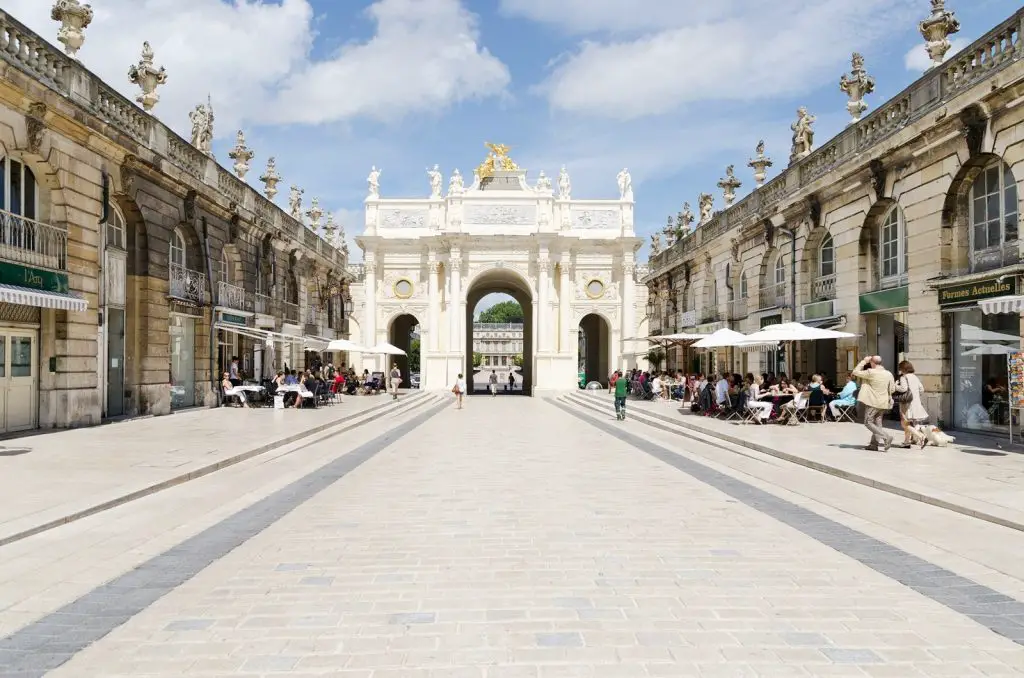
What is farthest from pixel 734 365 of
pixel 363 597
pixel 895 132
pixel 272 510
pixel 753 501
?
pixel 363 597

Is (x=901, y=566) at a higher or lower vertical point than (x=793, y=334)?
lower

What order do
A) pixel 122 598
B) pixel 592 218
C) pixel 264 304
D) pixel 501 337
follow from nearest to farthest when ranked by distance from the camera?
pixel 122 598 → pixel 264 304 → pixel 592 218 → pixel 501 337

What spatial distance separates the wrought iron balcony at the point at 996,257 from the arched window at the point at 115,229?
1816cm

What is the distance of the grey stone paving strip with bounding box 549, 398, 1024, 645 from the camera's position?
462cm

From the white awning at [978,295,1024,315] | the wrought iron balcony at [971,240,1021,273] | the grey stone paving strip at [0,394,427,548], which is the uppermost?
the wrought iron balcony at [971,240,1021,273]

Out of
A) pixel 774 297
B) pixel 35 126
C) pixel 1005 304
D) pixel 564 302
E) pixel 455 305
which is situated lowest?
pixel 1005 304

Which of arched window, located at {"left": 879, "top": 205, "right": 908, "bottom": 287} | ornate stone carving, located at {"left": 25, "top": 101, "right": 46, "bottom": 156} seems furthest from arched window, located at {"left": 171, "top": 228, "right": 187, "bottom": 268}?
arched window, located at {"left": 879, "top": 205, "right": 908, "bottom": 287}

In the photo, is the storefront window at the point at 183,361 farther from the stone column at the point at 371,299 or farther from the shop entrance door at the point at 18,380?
the stone column at the point at 371,299

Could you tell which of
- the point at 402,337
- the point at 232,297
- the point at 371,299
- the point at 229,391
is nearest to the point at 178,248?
the point at 232,297

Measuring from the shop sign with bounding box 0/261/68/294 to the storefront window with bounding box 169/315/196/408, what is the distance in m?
6.14

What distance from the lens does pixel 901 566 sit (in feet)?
18.8

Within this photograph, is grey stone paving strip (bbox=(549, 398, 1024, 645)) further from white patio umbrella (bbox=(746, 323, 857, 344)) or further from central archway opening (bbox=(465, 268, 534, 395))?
central archway opening (bbox=(465, 268, 534, 395))

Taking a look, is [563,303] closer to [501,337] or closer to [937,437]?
[937,437]

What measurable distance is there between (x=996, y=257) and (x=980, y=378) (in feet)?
7.72
